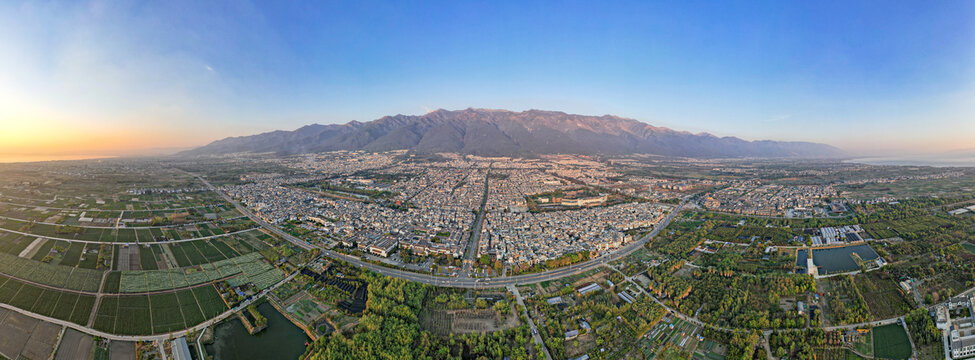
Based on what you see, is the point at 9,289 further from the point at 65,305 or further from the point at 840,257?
the point at 840,257

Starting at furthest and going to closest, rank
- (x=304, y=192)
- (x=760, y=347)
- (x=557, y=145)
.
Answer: (x=557, y=145) < (x=304, y=192) < (x=760, y=347)

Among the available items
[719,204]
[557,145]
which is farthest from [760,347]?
[557,145]

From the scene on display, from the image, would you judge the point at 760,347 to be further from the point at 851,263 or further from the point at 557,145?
the point at 557,145

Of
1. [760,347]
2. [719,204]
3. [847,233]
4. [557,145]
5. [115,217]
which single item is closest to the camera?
[760,347]

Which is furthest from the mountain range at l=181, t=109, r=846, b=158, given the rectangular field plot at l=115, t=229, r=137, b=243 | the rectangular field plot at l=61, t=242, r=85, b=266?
the rectangular field plot at l=61, t=242, r=85, b=266

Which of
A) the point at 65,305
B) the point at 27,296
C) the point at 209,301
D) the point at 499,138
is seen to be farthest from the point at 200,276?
the point at 499,138
